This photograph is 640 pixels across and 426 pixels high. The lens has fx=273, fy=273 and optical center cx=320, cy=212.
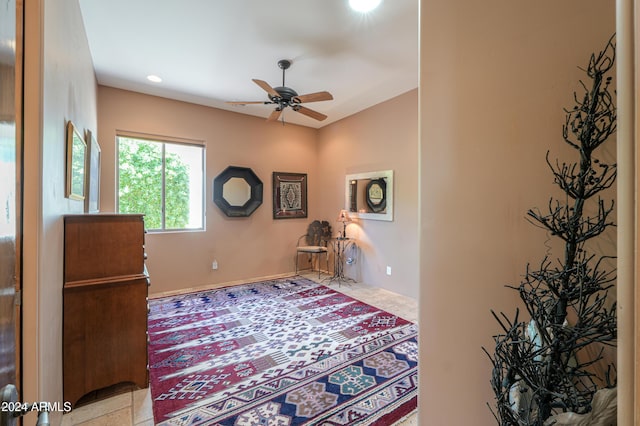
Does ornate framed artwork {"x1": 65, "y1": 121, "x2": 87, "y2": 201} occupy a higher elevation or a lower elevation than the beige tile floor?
higher

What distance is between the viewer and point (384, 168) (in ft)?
14.3

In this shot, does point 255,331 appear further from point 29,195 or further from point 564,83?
point 564,83

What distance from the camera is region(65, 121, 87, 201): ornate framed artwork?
185cm

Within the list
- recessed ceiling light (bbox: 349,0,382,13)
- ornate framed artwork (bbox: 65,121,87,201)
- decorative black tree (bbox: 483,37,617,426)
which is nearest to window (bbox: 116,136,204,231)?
ornate framed artwork (bbox: 65,121,87,201)

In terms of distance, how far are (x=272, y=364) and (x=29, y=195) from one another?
1.96 m

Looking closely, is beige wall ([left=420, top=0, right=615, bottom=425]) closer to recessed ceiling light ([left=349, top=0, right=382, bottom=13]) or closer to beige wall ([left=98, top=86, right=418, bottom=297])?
recessed ceiling light ([left=349, top=0, right=382, bottom=13])

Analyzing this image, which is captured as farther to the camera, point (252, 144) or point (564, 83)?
point (252, 144)

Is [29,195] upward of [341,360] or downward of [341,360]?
upward

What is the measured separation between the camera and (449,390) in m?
1.15

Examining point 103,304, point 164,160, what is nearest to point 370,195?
point 164,160

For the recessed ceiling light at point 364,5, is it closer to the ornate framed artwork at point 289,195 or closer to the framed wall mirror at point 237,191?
the framed wall mirror at point 237,191

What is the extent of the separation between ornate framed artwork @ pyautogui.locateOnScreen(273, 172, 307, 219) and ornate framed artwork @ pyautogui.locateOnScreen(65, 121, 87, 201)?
3.09 meters

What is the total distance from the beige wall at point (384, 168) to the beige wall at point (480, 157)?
108 inches

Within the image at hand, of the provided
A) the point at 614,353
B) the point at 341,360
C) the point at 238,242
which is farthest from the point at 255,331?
the point at 614,353
